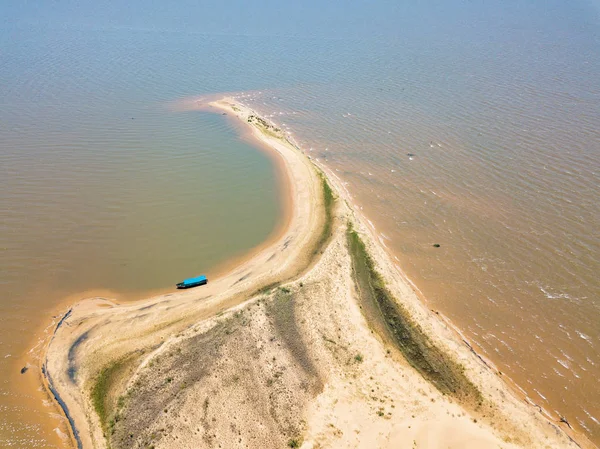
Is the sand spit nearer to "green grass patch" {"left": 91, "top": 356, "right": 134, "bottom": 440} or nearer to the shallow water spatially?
"green grass patch" {"left": 91, "top": 356, "right": 134, "bottom": 440}

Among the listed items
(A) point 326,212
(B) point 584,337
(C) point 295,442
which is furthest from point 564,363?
(A) point 326,212

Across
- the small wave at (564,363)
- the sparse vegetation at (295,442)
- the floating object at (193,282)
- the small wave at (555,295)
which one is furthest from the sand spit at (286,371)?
the small wave at (555,295)

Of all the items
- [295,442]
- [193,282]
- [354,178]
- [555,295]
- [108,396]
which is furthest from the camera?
[354,178]

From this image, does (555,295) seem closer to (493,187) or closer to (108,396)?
(493,187)

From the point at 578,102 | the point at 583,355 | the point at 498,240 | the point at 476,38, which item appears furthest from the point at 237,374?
the point at 476,38

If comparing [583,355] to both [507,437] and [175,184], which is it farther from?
[175,184]

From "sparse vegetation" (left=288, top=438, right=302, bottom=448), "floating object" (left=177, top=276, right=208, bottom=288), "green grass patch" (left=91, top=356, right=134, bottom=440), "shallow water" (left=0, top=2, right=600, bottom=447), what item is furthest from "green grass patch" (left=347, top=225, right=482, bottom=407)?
"green grass patch" (left=91, top=356, right=134, bottom=440)
